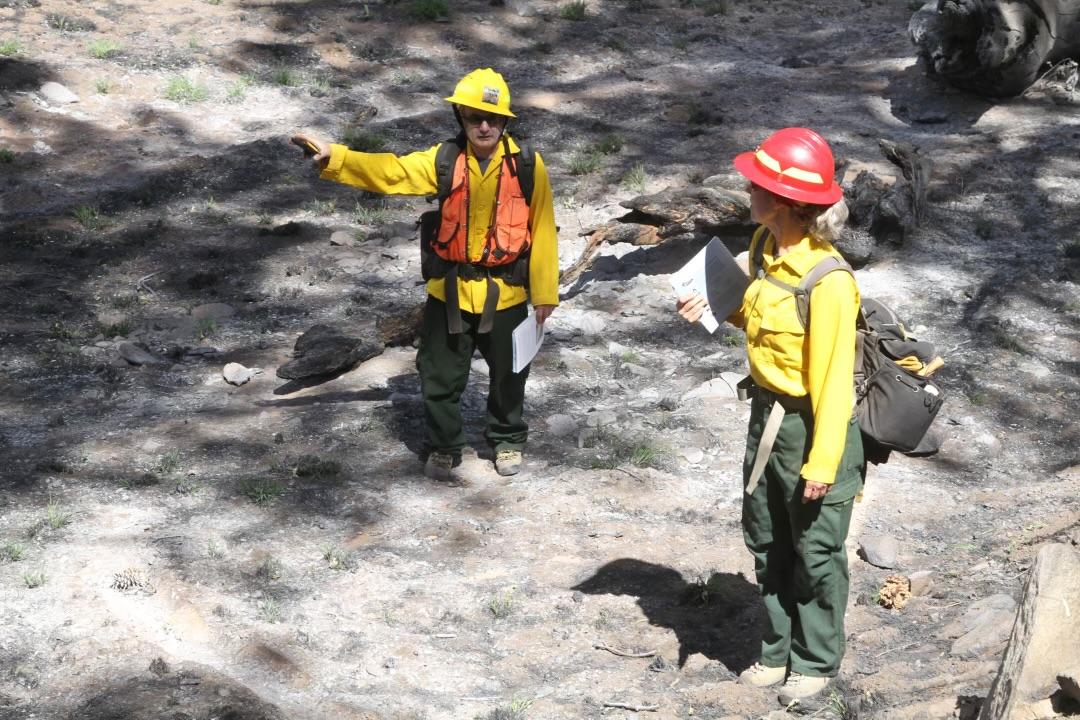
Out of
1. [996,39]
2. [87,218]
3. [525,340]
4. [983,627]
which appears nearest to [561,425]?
[525,340]

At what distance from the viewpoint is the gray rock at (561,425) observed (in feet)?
24.3

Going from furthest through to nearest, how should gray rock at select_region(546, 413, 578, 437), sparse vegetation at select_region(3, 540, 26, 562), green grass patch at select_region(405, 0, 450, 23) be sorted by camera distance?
green grass patch at select_region(405, 0, 450, 23) < gray rock at select_region(546, 413, 578, 437) < sparse vegetation at select_region(3, 540, 26, 562)

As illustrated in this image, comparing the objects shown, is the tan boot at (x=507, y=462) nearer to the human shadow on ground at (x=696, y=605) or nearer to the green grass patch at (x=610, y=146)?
the human shadow on ground at (x=696, y=605)

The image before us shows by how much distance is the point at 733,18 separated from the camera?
15906 mm

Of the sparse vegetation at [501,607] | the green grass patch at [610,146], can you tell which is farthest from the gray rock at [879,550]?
the green grass patch at [610,146]

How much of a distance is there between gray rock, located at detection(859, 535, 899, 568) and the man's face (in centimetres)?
273

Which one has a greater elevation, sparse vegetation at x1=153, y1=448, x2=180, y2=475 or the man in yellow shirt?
the man in yellow shirt

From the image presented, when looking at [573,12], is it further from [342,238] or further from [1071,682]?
[1071,682]

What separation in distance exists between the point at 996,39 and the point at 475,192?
25.4 feet

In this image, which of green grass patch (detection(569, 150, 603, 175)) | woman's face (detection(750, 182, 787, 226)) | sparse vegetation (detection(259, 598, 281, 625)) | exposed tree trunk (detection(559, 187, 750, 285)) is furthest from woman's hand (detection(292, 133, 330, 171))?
green grass patch (detection(569, 150, 603, 175))

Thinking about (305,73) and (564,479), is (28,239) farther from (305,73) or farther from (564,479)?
(564,479)

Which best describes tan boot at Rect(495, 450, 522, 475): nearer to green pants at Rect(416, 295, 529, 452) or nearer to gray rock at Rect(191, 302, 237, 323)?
green pants at Rect(416, 295, 529, 452)

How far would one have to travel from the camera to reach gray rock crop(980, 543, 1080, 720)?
3.71m

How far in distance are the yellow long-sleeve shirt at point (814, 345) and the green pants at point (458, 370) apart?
2.34 meters
